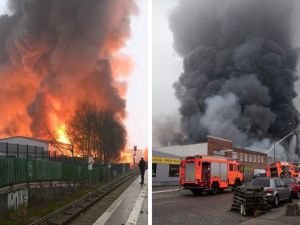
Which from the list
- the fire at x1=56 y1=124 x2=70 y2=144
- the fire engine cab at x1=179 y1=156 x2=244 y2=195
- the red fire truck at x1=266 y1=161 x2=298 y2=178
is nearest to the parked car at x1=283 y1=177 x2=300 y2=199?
the red fire truck at x1=266 y1=161 x2=298 y2=178

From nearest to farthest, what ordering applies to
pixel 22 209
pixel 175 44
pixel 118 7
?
pixel 22 209 < pixel 118 7 < pixel 175 44

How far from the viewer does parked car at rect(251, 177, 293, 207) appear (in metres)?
8.34

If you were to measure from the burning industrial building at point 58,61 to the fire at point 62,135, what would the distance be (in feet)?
0.03

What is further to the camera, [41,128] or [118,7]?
[118,7]

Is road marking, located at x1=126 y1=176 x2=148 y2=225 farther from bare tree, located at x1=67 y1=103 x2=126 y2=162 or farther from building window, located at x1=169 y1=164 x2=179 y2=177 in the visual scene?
building window, located at x1=169 y1=164 x2=179 y2=177

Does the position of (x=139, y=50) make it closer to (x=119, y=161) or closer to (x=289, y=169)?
(x=119, y=161)

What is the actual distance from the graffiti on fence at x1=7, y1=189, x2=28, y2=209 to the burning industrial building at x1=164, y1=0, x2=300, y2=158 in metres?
2.87

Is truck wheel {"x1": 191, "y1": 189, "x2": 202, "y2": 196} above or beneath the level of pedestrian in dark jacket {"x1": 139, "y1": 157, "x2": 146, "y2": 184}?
beneath

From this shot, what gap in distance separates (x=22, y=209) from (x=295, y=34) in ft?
16.7

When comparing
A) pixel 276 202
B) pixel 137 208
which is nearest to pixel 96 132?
pixel 137 208

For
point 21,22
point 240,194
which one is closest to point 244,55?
point 240,194

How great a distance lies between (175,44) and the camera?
6.05m

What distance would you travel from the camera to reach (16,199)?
A: 3836mm

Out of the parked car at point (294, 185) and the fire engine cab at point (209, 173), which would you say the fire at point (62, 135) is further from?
the parked car at point (294, 185)
